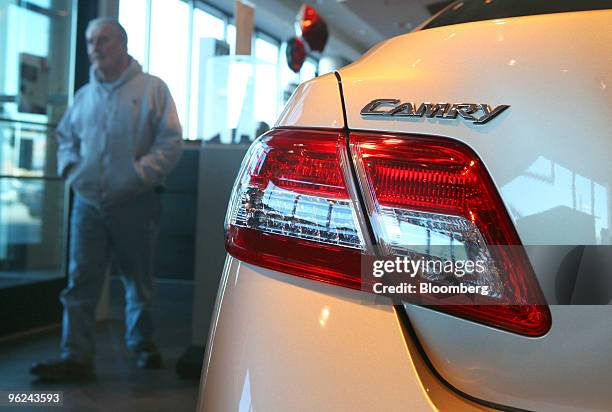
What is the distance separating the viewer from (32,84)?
313 centimetres

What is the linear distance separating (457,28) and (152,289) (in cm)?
239

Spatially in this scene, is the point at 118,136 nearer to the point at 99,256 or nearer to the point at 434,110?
the point at 99,256

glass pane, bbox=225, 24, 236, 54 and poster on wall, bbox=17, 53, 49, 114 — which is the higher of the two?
glass pane, bbox=225, 24, 236, 54

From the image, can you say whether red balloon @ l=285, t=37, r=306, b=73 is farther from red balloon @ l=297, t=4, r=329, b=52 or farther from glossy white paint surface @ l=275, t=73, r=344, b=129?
glossy white paint surface @ l=275, t=73, r=344, b=129

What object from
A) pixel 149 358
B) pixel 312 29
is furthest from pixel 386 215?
pixel 312 29

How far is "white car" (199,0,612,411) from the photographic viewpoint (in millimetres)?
641

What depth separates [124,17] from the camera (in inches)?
103

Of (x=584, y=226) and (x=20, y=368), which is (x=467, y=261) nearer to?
(x=584, y=226)

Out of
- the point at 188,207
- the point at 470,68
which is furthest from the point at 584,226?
the point at 188,207

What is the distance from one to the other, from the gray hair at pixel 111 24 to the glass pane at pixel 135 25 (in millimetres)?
15

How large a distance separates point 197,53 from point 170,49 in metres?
0.23

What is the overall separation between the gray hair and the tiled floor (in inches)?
38.1

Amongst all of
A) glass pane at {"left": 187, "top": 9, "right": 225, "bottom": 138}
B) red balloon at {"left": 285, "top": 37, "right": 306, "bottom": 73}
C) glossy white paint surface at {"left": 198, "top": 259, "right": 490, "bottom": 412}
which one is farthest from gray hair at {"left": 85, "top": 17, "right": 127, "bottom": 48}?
red balloon at {"left": 285, "top": 37, "right": 306, "bottom": 73}

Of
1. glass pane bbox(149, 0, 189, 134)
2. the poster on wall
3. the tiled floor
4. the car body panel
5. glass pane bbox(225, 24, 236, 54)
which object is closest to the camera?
the car body panel
